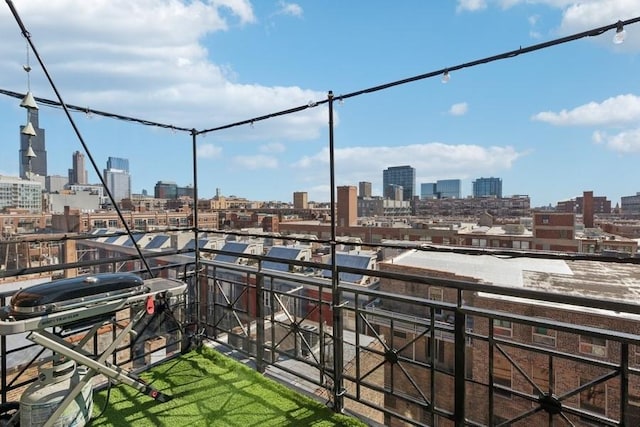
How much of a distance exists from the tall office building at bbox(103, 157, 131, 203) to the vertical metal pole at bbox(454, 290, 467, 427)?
255cm

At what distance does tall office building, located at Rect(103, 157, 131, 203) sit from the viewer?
109 inches

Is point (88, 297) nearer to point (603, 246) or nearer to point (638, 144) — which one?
point (638, 144)

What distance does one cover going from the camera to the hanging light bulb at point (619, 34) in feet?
4.82

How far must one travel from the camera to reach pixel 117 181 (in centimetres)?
3020

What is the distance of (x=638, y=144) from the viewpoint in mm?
6051

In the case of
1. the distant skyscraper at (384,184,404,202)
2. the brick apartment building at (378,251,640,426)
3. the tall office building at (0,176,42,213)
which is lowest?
the brick apartment building at (378,251,640,426)

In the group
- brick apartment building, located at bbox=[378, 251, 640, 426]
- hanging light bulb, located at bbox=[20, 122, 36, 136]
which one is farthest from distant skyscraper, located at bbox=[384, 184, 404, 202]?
hanging light bulb, located at bbox=[20, 122, 36, 136]

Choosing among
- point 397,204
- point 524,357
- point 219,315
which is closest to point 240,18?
point 219,315

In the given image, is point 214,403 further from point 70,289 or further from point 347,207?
point 347,207

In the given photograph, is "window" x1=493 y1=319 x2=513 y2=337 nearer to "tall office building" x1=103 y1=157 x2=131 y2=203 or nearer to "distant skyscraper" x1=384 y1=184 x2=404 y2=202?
"tall office building" x1=103 y1=157 x2=131 y2=203

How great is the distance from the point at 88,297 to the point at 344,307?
1.63m

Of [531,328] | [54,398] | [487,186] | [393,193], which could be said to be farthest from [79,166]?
[487,186]

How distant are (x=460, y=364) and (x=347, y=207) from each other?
32.2 metres

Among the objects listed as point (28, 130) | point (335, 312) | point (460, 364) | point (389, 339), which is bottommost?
point (389, 339)
